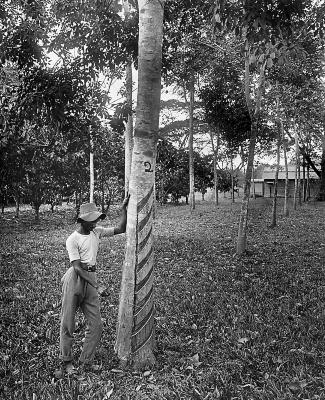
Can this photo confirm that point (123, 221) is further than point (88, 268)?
Yes

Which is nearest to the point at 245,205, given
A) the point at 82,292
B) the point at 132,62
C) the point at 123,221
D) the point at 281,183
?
the point at 132,62

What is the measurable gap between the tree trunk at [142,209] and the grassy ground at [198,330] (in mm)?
332

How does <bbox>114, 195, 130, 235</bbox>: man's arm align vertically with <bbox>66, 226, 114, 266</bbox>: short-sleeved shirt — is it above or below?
above

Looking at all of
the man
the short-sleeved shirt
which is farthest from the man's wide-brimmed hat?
the short-sleeved shirt

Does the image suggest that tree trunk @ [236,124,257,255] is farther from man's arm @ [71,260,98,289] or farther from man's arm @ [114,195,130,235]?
man's arm @ [71,260,98,289]

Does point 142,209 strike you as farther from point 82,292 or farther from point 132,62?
point 132,62

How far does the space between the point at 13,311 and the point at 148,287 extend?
3.11m

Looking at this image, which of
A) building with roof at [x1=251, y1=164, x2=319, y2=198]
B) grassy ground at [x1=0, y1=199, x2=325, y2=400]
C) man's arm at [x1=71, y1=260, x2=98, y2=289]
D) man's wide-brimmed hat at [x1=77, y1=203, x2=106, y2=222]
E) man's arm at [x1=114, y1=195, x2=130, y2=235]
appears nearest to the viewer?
grassy ground at [x1=0, y1=199, x2=325, y2=400]

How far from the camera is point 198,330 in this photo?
5852 mm

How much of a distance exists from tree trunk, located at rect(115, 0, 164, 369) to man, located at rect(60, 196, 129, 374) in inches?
13.3

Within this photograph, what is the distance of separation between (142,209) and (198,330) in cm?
217

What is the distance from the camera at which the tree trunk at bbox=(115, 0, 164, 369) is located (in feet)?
15.6

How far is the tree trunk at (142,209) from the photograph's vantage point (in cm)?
474

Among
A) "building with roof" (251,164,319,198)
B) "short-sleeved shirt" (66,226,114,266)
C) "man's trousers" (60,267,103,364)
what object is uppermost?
"building with roof" (251,164,319,198)
